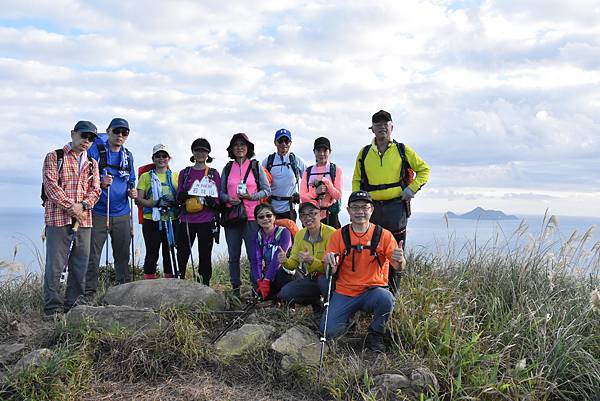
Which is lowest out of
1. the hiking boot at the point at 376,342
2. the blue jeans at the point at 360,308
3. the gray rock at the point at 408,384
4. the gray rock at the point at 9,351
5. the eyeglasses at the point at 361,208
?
the gray rock at the point at 408,384

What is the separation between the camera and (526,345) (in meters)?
5.82

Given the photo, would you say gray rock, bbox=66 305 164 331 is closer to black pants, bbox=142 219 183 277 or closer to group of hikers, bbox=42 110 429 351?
group of hikers, bbox=42 110 429 351

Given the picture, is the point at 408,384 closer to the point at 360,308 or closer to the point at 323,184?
the point at 360,308

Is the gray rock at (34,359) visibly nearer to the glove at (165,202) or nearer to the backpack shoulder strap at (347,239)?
the glove at (165,202)

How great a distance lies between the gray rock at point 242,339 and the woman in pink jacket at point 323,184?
2.23 m

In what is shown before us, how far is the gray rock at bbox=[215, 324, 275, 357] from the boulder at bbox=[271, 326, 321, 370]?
0.71 ft

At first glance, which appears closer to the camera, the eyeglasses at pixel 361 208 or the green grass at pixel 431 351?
the green grass at pixel 431 351

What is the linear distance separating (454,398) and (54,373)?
3808 mm

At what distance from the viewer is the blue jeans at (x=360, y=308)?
232 inches

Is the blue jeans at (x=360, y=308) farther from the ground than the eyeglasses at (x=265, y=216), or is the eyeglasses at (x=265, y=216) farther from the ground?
the eyeglasses at (x=265, y=216)

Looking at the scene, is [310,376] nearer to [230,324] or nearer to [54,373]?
[230,324]

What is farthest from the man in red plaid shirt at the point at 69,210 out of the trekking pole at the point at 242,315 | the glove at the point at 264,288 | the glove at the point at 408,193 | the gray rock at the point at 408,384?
the gray rock at the point at 408,384

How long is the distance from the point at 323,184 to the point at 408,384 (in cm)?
332

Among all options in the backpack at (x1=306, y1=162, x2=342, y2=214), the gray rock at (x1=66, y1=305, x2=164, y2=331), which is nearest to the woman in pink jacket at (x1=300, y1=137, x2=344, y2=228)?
the backpack at (x1=306, y1=162, x2=342, y2=214)
